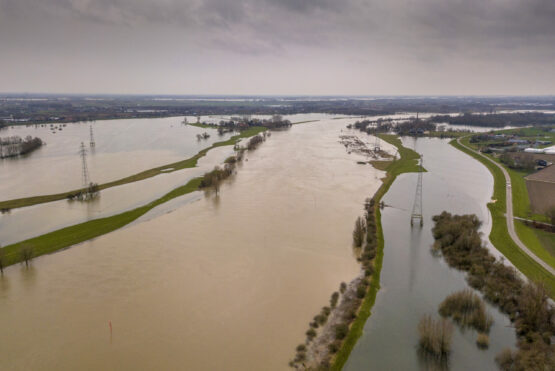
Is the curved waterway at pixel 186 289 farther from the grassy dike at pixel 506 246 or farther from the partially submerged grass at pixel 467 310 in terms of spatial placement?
the grassy dike at pixel 506 246

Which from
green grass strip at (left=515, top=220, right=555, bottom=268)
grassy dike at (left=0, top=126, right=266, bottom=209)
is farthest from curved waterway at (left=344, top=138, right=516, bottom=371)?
grassy dike at (left=0, top=126, right=266, bottom=209)

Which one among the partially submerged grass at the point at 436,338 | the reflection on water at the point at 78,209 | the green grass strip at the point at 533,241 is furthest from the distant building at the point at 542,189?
the reflection on water at the point at 78,209

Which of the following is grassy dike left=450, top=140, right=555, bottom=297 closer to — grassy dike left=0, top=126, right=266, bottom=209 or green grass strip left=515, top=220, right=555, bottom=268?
green grass strip left=515, top=220, right=555, bottom=268

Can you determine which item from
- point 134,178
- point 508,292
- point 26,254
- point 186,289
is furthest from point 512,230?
point 134,178

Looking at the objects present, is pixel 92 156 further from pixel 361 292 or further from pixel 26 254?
pixel 361 292

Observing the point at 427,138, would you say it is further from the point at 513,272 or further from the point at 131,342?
the point at 131,342
